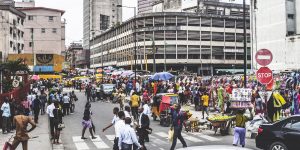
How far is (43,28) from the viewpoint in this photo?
89500 millimetres

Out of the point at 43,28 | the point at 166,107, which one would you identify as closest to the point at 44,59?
the point at 43,28

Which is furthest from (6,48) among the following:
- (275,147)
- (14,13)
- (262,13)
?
(275,147)

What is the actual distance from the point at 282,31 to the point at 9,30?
43.3m

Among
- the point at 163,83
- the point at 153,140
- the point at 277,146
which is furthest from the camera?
the point at 163,83

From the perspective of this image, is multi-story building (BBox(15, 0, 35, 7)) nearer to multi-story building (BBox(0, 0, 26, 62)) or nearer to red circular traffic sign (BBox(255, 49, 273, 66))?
multi-story building (BBox(0, 0, 26, 62))

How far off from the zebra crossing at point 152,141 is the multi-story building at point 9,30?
4455 centimetres

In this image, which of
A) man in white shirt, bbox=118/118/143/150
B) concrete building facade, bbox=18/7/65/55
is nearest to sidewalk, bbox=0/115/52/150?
man in white shirt, bbox=118/118/143/150

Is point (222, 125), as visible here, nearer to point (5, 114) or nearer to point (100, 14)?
point (5, 114)

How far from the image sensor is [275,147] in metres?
13.0

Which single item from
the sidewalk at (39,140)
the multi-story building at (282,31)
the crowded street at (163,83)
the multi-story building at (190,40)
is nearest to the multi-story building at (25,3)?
the crowded street at (163,83)

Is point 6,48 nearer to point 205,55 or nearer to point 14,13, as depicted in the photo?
point 14,13

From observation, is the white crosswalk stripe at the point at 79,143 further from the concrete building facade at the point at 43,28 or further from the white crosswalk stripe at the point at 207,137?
the concrete building facade at the point at 43,28

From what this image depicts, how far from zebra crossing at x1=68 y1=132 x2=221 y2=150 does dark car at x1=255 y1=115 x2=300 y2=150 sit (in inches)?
171

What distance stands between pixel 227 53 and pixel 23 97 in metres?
73.6
